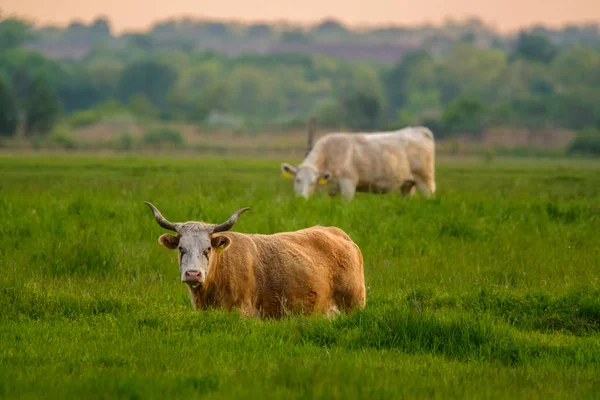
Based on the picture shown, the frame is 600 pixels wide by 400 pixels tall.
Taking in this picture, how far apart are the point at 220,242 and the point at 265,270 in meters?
0.68

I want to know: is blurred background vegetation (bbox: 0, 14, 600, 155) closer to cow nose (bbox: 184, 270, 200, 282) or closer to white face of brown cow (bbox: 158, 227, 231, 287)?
white face of brown cow (bbox: 158, 227, 231, 287)

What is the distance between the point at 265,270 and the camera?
1020cm

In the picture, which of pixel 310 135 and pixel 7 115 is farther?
pixel 7 115

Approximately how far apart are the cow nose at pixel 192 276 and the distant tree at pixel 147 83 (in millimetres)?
131578

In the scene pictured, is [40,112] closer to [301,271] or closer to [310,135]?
[310,135]

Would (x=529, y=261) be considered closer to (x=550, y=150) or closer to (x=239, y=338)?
(x=239, y=338)

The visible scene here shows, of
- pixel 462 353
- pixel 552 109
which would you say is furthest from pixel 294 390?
pixel 552 109

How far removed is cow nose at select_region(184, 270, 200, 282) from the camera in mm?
9352

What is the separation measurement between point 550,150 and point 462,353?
2856 inches

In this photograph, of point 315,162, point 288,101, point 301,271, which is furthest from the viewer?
point 288,101

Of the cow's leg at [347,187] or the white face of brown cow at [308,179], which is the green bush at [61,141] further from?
the cow's leg at [347,187]

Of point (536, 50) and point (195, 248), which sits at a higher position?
point (536, 50)

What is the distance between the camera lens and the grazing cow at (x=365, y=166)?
2210 centimetres

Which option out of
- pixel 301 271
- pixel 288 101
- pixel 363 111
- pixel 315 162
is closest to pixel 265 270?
pixel 301 271
